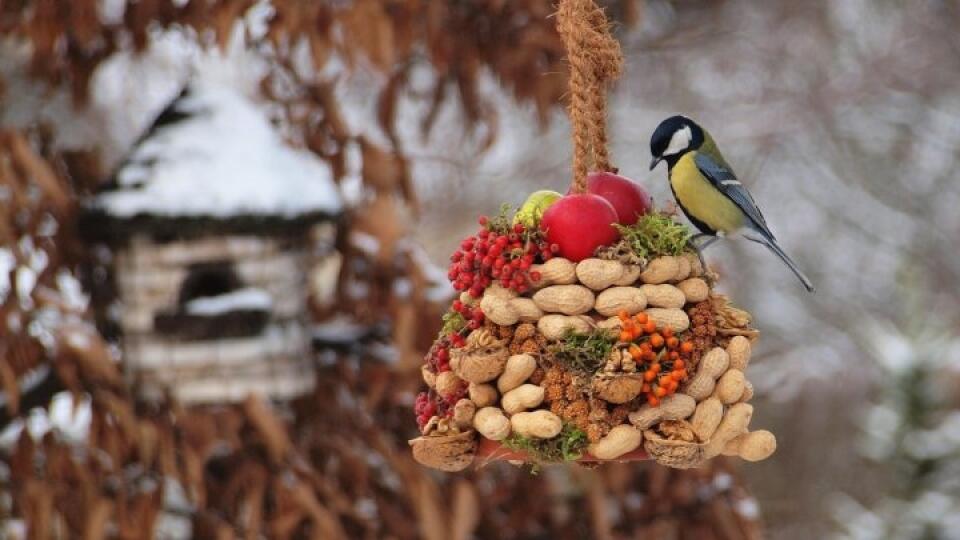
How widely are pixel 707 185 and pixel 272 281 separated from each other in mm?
1409

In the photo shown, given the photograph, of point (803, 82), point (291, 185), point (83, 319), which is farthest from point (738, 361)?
point (803, 82)

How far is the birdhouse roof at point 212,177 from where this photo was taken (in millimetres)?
2824

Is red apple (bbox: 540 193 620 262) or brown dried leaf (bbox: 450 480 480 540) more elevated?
red apple (bbox: 540 193 620 262)

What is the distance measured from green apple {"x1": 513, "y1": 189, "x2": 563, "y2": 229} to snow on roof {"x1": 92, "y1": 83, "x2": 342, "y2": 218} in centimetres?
128

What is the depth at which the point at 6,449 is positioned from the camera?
9.96 ft

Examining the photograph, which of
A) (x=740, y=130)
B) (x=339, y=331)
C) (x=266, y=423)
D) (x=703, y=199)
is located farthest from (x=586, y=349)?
(x=740, y=130)

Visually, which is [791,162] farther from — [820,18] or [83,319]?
[83,319]

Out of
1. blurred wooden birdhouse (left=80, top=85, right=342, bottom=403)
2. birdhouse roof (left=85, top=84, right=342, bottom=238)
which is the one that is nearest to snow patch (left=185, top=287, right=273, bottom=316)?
blurred wooden birdhouse (left=80, top=85, right=342, bottom=403)

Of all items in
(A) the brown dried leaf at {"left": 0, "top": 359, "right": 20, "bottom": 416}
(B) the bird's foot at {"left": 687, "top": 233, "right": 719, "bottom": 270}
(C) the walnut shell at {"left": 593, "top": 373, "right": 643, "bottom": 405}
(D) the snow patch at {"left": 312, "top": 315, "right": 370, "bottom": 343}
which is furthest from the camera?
(D) the snow patch at {"left": 312, "top": 315, "right": 370, "bottom": 343}

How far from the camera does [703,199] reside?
1648mm

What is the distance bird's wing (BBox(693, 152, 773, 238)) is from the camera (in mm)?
1644

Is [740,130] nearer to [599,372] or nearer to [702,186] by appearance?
[702,186]

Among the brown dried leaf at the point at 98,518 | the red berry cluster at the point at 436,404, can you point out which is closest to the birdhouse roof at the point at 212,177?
the brown dried leaf at the point at 98,518

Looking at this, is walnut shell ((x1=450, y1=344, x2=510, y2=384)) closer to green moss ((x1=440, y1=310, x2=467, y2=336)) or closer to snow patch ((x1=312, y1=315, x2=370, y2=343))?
green moss ((x1=440, y1=310, x2=467, y2=336))
